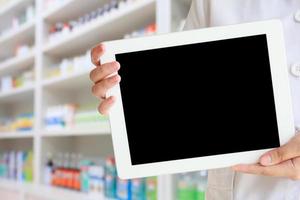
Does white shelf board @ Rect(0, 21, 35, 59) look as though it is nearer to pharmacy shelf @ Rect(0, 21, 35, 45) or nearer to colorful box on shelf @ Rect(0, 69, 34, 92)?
pharmacy shelf @ Rect(0, 21, 35, 45)

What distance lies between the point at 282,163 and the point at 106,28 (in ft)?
6.26

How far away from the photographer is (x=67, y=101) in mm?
3139

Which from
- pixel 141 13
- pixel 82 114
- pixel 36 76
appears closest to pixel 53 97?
pixel 36 76

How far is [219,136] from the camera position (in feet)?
2.70

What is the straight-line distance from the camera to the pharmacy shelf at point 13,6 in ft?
11.4

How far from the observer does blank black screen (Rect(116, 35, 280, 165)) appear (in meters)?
0.81

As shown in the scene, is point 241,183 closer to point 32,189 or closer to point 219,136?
point 219,136

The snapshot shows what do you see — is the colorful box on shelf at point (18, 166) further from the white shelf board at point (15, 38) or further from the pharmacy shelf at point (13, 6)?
the pharmacy shelf at point (13, 6)

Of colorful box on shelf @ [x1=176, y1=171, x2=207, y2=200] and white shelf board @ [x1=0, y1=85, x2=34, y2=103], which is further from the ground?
white shelf board @ [x1=0, y1=85, x2=34, y2=103]

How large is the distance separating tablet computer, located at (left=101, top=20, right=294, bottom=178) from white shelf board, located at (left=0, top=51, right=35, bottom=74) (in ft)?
8.10

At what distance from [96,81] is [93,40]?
6.19ft

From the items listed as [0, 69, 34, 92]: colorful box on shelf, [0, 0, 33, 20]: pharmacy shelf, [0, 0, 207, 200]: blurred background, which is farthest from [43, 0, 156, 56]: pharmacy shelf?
[0, 0, 33, 20]: pharmacy shelf

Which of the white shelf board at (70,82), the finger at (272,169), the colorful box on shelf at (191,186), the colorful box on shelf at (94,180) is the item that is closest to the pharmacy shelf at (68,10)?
the white shelf board at (70,82)

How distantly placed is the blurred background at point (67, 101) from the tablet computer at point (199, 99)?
97 cm
